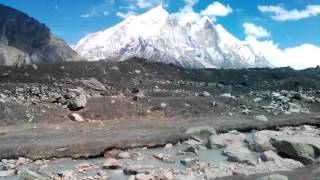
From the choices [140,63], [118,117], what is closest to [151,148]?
[118,117]

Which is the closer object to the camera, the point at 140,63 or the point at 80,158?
the point at 80,158

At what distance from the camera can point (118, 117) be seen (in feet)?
155

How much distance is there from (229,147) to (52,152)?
1188 cm

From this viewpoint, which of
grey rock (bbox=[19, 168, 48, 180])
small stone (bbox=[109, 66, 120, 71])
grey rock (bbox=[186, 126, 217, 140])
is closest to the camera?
grey rock (bbox=[19, 168, 48, 180])

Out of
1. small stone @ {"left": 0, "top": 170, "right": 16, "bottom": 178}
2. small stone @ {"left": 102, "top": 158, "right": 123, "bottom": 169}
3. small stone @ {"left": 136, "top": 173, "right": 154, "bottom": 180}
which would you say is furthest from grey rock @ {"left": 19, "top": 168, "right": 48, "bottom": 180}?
small stone @ {"left": 136, "top": 173, "right": 154, "bottom": 180}

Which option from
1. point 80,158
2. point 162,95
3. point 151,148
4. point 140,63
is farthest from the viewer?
point 140,63

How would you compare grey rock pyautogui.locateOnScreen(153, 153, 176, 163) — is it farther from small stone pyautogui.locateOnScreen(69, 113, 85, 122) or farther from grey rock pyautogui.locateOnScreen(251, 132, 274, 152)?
small stone pyautogui.locateOnScreen(69, 113, 85, 122)

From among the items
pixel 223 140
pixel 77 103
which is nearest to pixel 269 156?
pixel 223 140

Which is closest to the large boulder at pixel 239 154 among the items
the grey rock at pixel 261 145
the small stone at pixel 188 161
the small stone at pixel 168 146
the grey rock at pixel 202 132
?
the grey rock at pixel 261 145

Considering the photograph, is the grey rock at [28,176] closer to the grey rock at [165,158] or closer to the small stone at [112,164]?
the small stone at [112,164]

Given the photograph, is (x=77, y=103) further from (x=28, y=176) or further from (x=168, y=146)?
(x=28, y=176)

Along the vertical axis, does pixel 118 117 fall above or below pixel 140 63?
below

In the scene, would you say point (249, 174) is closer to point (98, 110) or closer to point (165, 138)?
point (165, 138)

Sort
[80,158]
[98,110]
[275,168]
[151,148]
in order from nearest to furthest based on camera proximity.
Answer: [275,168], [80,158], [151,148], [98,110]
